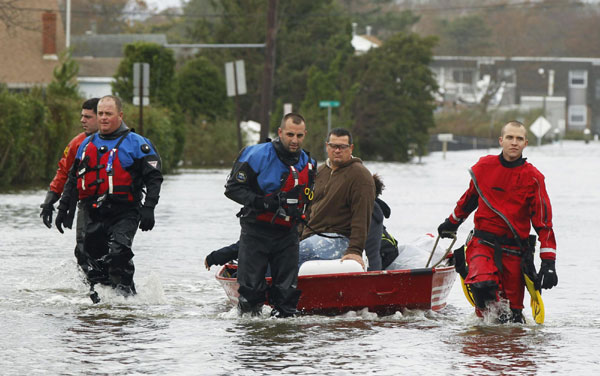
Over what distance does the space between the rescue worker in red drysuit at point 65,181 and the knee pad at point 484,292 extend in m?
3.48

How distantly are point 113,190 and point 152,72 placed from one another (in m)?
31.7

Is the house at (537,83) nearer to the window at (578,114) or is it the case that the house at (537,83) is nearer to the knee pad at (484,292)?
the window at (578,114)

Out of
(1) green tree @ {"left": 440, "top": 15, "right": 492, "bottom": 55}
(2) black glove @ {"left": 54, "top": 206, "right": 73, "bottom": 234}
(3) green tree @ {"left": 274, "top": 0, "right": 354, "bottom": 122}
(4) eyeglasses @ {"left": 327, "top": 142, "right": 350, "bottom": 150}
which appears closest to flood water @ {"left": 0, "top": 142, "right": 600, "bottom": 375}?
(2) black glove @ {"left": 54, "top": 206, "right": 73, "bottom": 234}

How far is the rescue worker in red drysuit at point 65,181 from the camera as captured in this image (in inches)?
439

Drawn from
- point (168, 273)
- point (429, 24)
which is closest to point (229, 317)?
point (168, 273)

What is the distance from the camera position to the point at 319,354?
28.6 feet

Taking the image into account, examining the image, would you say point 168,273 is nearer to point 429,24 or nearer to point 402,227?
point 402,227

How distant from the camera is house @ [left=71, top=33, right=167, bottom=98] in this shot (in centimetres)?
6700

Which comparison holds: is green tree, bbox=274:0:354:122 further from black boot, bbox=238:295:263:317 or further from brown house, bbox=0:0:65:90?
black boot, bbox=238:295:263:317

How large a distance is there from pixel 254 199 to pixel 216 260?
1.43 meters

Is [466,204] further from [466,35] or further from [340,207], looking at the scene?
[466,35]

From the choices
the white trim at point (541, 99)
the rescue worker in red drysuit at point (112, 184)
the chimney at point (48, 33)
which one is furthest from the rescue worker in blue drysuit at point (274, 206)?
the white trim at point (541, 99)

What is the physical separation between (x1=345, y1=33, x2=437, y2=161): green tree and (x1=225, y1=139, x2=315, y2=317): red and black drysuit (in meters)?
50.3

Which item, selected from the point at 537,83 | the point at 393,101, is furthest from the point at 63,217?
the point at 537,83
